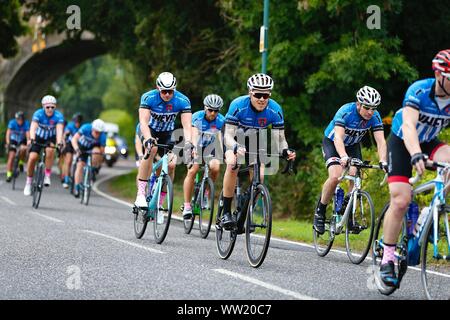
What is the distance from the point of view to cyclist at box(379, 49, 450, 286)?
6.58m

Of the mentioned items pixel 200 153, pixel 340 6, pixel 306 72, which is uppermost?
pixel 340 6

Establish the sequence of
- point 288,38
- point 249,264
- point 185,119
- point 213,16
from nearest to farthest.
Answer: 1. point 249,264
2. point 185,119
3. point 288,38
4. point 213,16

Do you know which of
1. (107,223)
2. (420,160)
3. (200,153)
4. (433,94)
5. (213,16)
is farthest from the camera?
(213,16)

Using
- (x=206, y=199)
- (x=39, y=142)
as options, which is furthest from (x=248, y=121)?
(x=39, y=142)

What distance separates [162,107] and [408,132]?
490 cm

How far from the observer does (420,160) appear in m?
6.24

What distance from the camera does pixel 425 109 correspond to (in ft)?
22.4

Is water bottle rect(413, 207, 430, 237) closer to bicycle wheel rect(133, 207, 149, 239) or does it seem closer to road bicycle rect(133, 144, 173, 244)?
road bicycle rect(133, 144, 173, 244)

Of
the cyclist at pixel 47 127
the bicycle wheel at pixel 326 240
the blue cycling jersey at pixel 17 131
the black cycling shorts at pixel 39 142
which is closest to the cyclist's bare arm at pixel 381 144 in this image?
the bicycle wheel at pixel 326 240

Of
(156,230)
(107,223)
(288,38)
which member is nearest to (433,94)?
(156,230)

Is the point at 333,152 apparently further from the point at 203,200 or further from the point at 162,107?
the point at 203,200

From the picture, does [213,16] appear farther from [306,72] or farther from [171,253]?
[171,253]

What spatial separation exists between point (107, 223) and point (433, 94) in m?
8.30

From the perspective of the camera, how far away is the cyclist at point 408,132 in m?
6.58
